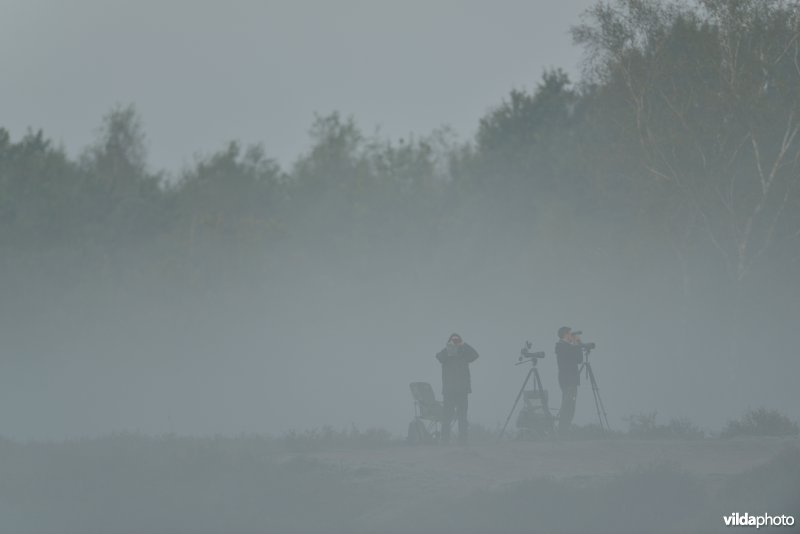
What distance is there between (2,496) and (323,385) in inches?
1408

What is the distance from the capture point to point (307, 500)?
14805mm

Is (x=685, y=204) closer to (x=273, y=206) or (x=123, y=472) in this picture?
(x=123, y=472)

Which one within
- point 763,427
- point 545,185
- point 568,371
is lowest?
point 763,427

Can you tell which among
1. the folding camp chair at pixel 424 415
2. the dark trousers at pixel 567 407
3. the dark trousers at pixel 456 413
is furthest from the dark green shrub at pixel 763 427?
the folding camp chair at pixel 424 415

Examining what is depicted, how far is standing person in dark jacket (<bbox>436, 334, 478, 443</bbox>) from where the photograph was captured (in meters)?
19.2

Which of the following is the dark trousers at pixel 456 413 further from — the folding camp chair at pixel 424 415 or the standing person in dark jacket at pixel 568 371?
the standing person in dark jacket at pixel 568 371

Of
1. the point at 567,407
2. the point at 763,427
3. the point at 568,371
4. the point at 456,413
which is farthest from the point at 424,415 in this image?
the point at 763,427

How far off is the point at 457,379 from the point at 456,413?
0.64 metres

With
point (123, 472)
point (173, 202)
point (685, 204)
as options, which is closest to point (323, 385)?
point (173, 202)

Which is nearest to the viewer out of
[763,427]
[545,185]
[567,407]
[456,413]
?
[456,413]

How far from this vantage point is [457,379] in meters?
19.2

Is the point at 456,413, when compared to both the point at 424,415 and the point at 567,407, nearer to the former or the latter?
the point at 424,415

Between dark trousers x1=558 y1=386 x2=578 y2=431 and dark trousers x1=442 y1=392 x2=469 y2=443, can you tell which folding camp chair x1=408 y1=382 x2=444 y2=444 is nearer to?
dark trousers x1=442 y1=392 x2=469 y2=443

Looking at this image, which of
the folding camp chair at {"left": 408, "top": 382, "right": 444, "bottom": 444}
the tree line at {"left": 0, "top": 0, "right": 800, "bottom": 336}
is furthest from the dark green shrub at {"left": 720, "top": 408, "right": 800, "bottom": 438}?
the tree line at {"left": 0, "top": 0, "right": 800, "bottom": 336}
